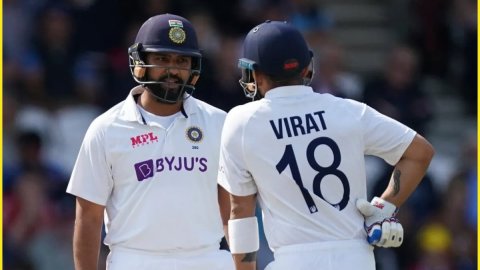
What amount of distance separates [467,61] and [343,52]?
4.46ft

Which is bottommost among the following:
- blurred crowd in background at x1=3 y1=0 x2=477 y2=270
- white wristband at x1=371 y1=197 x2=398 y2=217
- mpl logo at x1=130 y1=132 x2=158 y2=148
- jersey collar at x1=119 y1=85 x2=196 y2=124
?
blurred crowd in background at x1=3 y1=0 x2=477 y2=270

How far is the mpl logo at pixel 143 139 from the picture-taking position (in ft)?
19.3

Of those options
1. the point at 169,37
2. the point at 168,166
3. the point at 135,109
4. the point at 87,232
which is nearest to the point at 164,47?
the point at 169,37

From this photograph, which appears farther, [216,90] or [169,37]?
[216,90]

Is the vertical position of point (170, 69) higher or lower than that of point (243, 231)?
higher

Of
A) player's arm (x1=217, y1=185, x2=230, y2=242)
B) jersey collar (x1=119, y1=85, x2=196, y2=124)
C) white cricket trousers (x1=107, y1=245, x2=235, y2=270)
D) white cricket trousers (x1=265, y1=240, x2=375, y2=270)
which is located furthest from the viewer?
player's arm (x1=217, y1=185, x2=230, y2=242)

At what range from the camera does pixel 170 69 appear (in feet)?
19.3

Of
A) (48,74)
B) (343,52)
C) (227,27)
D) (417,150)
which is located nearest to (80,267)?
(417,150)

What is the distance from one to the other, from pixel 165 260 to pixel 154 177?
39 cm

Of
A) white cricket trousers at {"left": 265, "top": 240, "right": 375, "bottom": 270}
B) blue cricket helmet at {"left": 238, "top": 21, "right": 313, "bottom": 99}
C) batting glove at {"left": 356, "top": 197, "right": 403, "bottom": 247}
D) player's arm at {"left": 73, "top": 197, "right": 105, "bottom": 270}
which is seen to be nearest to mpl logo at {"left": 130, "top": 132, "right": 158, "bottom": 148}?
player's arm at {"left": 73, "top": 197, "right": 105, "bottom": 270}

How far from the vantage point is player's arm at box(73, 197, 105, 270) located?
583 centimetres

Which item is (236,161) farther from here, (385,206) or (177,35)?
(177,35)

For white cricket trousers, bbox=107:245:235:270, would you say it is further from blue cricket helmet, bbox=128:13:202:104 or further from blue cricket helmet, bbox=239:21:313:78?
blue cricket helmet, bbox=239:21:313:78

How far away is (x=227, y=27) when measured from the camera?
11547 millimetres
